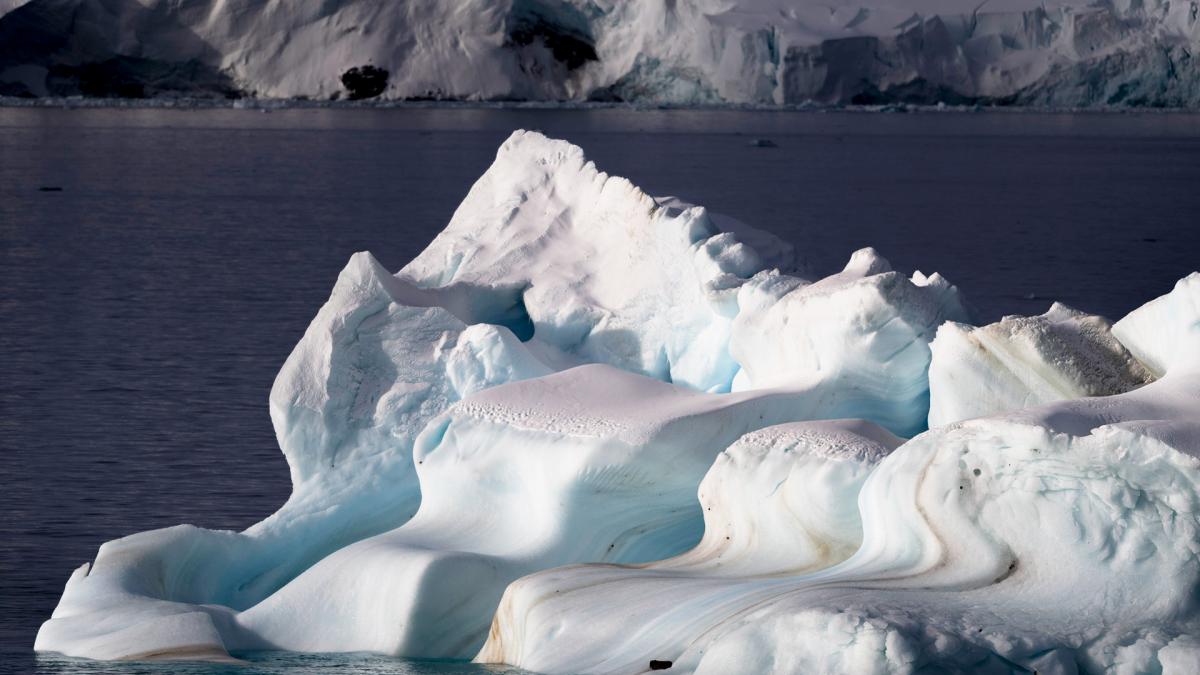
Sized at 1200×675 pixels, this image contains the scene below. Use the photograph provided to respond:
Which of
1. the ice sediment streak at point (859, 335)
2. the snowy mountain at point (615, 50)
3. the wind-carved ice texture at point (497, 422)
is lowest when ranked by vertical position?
the snowy mountain at point (615, 50)

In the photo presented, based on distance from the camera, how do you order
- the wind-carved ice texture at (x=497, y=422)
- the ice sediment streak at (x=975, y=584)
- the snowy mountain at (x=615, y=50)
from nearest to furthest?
the ice sediment streak at (x=975, y=584), the wind-carved ice texture at (x=497, y=422), the snowy mountain at (x=615, y=50)

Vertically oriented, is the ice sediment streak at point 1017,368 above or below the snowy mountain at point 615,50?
above

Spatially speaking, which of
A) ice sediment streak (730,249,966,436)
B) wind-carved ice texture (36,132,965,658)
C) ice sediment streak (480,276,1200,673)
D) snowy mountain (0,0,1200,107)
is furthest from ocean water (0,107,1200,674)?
ice sediment streak (730,249,966,436)

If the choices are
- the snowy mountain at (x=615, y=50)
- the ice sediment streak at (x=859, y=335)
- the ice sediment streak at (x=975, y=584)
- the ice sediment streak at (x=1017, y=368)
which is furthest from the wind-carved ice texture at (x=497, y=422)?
the snowy mountain at (x=615, y=50)

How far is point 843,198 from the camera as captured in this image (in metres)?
25.9

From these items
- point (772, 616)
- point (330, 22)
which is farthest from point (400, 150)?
point (772, 616)

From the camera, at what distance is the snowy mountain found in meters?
41.1

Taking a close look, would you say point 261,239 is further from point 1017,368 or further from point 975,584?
point 975,584

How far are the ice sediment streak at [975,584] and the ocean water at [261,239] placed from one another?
547 mm

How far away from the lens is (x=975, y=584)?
4.27 m

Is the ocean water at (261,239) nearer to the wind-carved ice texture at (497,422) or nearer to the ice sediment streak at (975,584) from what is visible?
Answer: the wind-carved ice texture at (497,422)

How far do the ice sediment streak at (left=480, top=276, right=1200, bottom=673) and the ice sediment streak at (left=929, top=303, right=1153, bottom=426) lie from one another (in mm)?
703

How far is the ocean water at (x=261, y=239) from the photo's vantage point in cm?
748

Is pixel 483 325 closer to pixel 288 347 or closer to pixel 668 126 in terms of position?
pixel 288 347
